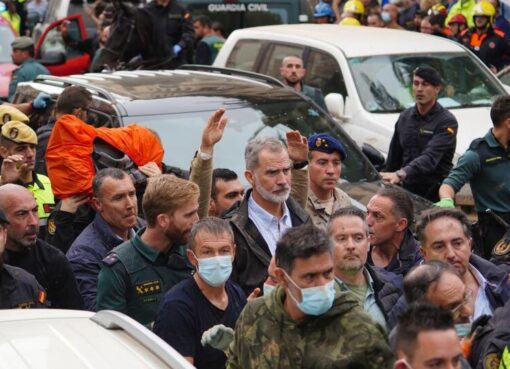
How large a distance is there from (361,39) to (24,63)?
14.1 ft

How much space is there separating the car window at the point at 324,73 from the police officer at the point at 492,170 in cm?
381

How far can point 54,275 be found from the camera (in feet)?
23.1

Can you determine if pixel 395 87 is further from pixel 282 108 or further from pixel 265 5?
pixel 265 5

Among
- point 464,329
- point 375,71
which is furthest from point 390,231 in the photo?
point 375,71

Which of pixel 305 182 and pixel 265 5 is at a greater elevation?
pixel 305 182

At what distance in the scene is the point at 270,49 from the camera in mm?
13969

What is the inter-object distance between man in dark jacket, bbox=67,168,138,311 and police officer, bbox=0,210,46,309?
0.84 metres

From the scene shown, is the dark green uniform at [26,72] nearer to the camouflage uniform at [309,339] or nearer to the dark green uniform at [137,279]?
the dark green uniform at [137,279]

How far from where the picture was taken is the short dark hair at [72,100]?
9664 mm

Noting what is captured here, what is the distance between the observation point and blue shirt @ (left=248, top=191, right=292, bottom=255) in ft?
23.5

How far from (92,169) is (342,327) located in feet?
13.1

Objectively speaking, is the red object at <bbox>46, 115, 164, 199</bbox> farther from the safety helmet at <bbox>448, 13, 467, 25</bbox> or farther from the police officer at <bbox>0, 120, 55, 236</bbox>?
the safety helmet at <bbox>448, 13, 467, 25</bbox>

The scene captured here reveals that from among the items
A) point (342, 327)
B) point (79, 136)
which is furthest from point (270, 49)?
point (342, 327)

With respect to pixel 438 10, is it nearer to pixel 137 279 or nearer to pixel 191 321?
pixel 137 279
